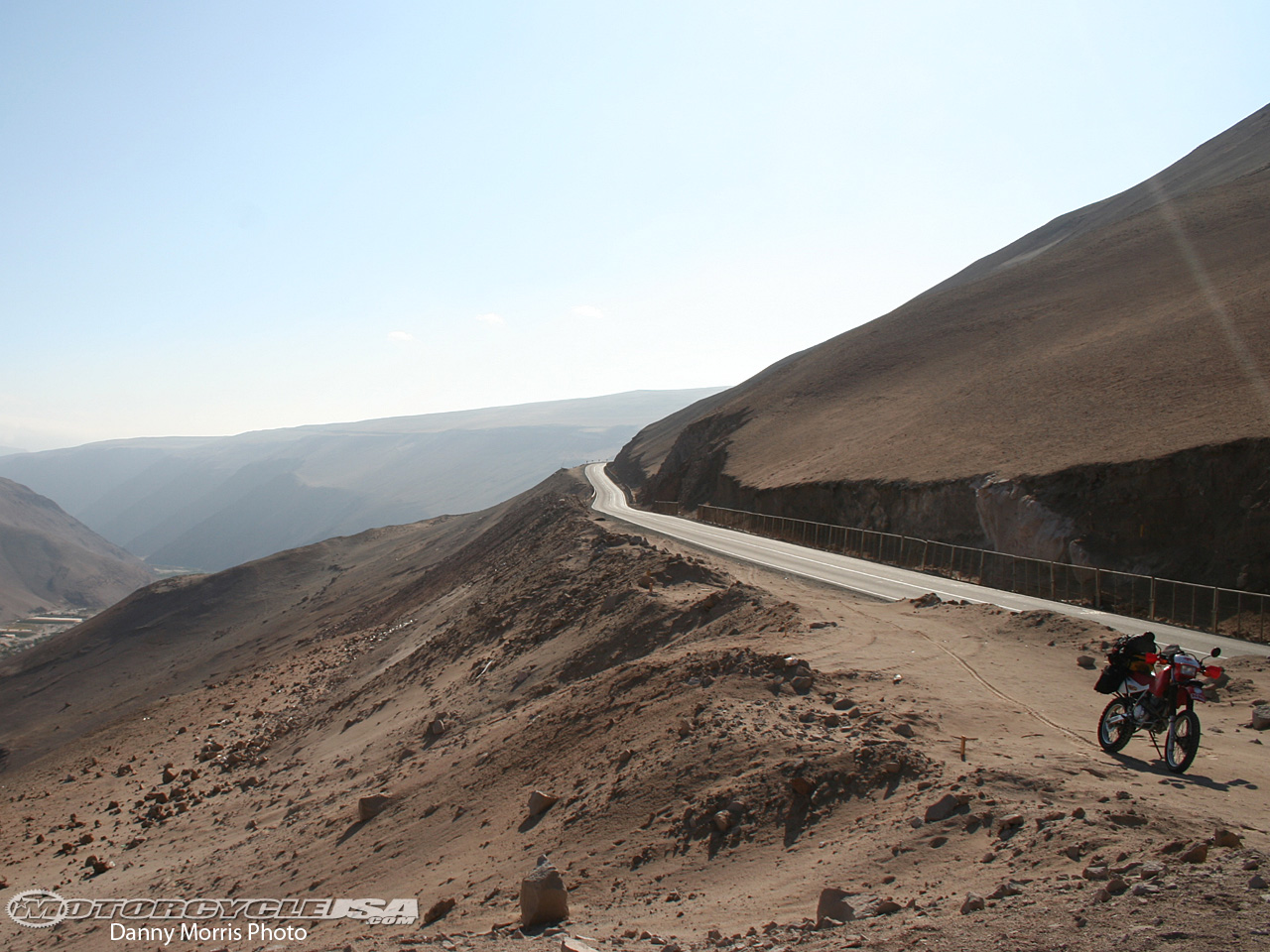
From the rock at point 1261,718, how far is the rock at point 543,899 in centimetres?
821

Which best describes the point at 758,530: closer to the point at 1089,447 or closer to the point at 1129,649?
the point at 1089,447

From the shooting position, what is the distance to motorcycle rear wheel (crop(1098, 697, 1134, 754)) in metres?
8.20

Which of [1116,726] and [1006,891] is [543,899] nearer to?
[1006,891]

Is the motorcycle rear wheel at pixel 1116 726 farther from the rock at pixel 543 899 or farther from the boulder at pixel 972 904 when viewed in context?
the rock at pixel 543 899

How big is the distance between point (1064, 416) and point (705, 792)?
31.6 meters

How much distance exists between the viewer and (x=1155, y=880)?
499cm

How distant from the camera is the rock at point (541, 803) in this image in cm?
952

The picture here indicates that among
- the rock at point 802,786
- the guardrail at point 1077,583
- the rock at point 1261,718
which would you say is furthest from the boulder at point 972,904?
the guardrail at point 1077,583

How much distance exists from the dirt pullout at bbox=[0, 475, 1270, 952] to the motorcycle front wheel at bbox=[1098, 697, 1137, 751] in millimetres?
234

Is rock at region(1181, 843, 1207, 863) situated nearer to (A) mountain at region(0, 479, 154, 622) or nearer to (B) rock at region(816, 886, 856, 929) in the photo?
(B) rock at region(816, 886, 856, 929)

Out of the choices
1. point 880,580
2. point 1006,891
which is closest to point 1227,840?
point 1006,891

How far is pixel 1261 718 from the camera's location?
9539mm

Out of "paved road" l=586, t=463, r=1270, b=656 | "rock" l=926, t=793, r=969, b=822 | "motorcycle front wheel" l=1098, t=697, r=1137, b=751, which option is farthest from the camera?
"paved road" l=586, t=463, r=1270, b=656

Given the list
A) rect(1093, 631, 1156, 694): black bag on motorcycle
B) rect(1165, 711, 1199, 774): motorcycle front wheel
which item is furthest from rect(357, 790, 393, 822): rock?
rect(1165, 711, 1199, 774): motorcycle front wheel
